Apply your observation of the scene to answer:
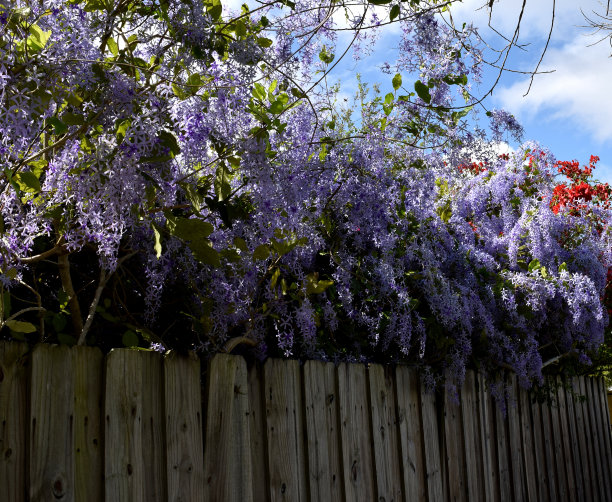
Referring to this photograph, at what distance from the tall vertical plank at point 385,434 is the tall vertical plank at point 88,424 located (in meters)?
1.73

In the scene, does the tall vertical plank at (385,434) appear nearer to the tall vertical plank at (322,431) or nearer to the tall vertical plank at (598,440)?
the tall vertical plank at (322,431)

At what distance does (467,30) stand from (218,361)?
2165mm

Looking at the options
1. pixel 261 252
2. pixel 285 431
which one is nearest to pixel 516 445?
pixel 285 431

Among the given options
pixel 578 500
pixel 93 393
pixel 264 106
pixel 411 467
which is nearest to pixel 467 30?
pixel 264 106

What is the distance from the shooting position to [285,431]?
3023mm

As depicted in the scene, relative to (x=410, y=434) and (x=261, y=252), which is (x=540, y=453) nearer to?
(x=410, y=434)

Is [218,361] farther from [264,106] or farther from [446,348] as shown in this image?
[446,348]

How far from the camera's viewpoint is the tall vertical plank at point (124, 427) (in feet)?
7.34

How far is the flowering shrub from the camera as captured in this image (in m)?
2.02

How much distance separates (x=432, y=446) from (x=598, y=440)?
4128 mm

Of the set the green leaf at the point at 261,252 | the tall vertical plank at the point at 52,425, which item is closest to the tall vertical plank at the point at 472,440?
the green leaf at the point at 261,252

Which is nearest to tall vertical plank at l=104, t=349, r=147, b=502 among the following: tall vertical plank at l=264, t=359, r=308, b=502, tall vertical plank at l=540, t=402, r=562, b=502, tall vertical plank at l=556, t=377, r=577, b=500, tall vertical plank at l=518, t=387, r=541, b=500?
tall vertical plank at l=264, t=359, r=308, b=502

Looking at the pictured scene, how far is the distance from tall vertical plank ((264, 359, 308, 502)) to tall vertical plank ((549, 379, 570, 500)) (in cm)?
372

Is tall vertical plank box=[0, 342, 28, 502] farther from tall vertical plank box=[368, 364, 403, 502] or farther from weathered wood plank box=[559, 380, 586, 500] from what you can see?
weathered wood plank box=[559, 380, 586, 500]
